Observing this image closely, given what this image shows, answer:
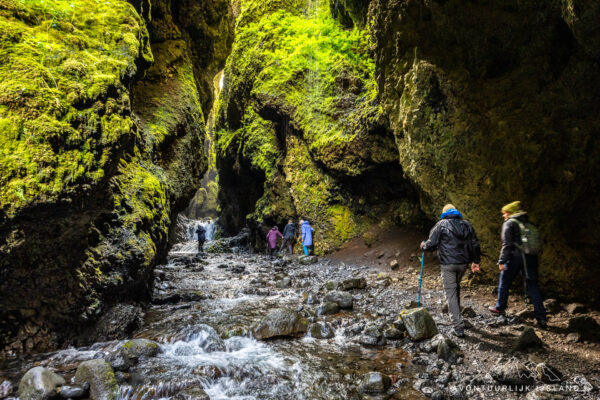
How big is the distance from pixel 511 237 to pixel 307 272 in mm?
7997

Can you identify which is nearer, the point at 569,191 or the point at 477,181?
the point at 569,191

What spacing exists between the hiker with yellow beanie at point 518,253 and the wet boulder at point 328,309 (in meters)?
3.37

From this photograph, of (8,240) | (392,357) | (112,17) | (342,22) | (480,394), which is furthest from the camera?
(342,22)

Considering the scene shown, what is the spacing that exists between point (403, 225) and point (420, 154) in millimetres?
4696

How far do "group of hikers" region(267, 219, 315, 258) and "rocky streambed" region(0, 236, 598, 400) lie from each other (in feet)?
26.9

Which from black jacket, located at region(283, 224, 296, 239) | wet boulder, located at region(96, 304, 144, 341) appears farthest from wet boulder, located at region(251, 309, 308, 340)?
black jacket, located at region(283, 224, 296, 239)

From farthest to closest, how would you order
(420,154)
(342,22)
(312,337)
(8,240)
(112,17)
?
(342,22) < (420,154) < (112,17) < (312,337) < (8,240)

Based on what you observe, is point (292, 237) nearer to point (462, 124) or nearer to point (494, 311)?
point (462, 124)

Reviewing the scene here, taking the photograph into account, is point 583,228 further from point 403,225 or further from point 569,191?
point 403,225

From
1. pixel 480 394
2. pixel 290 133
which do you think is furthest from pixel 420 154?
pixel 290 133

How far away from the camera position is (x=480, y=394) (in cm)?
364

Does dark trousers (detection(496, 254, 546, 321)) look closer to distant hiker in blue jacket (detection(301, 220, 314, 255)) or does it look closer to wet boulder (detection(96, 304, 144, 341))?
wet boulder (detection(96, 304, 144, 341))

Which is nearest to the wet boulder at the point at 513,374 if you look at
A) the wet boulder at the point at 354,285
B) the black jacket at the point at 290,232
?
the wet boulder at the point at 354,285

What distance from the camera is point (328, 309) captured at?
7.08 metres
